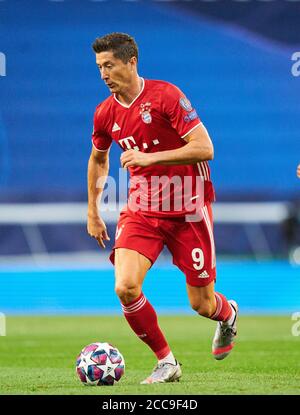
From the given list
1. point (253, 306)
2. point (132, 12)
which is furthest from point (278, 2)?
point (253, 306)

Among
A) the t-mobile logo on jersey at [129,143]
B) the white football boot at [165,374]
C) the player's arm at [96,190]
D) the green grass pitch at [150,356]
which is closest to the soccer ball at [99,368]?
the green grass pitch at [150,356]

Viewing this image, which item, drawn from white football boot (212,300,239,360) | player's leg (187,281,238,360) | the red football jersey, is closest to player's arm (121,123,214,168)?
the red football jersey

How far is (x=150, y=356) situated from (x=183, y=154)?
3173 millimetres

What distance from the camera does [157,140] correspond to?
7070 mm

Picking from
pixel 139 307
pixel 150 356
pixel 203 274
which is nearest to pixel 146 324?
pixel 139 307

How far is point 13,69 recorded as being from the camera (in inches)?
787

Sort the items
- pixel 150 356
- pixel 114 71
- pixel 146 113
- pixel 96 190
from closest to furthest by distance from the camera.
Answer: pixel 114 71, pixel 146 113, pixel 96 190, pixel 150 356

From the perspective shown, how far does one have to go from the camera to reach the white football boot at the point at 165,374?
6.67 m

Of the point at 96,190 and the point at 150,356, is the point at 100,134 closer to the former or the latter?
the point at 96,190

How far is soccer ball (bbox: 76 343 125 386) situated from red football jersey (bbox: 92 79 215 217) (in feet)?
3.57

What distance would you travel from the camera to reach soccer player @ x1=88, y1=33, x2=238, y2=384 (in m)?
6.77

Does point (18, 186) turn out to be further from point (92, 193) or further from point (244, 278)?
point (92, 193)

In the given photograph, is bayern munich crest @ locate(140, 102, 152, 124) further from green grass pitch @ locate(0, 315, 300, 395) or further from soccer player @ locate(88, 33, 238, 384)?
green grass pitch @ locate(0, 315, 300, 395)

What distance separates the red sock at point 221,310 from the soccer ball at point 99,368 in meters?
1.08
